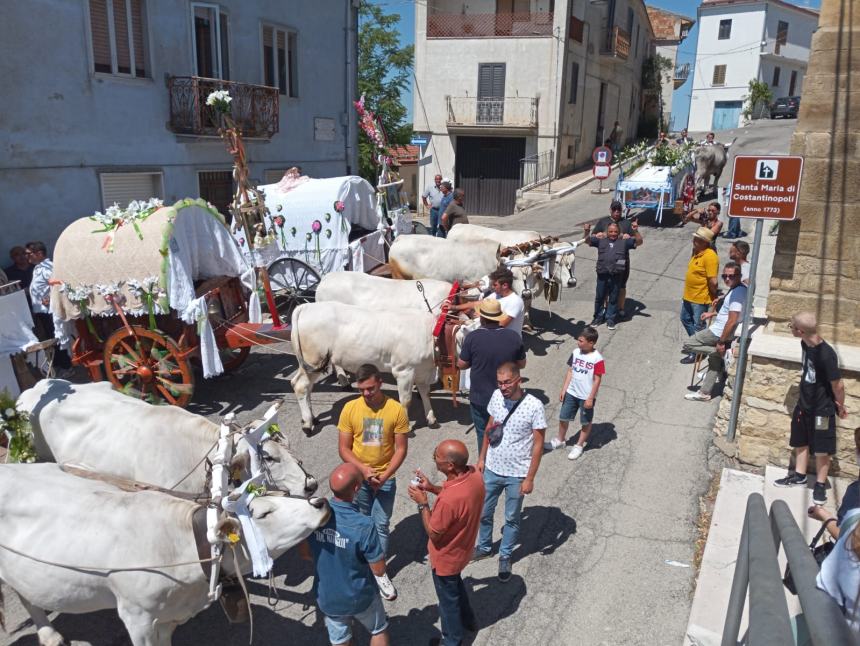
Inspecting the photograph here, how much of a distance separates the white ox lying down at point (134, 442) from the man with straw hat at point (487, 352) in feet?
6.44

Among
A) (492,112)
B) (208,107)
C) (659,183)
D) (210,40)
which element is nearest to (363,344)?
(208,107)

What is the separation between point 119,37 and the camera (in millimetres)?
12562

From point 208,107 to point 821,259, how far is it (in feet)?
38.6

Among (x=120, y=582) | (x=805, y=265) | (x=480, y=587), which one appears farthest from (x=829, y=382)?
(x=120, y=582)

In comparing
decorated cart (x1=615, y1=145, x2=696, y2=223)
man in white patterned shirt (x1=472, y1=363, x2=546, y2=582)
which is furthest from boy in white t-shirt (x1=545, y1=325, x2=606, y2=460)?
decorated cart (x1=615, y1=145, x2=696, y2=223)

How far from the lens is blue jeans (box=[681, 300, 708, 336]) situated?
1006cm

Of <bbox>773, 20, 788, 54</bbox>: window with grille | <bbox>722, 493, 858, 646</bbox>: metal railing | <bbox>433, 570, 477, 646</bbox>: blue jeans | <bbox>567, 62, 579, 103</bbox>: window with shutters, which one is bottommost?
<bbox>433, 570, 477, 646</bbox>: blue jeans

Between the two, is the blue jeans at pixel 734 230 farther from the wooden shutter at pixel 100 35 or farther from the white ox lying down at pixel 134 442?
the white ox lying down at pixel 134 442

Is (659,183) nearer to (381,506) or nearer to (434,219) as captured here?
(434,219)

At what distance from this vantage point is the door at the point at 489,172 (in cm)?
2962

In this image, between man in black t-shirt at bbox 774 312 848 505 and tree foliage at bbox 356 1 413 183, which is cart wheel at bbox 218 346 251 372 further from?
tree foliage at bbox 356 1 413 183

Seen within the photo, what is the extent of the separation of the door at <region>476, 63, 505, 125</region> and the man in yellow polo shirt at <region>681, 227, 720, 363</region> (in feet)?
65.8

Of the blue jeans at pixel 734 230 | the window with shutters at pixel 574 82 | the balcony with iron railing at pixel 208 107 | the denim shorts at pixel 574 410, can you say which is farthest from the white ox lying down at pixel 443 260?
the window with shutters at pixel 574 82

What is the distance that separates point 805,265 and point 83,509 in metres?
6.81
